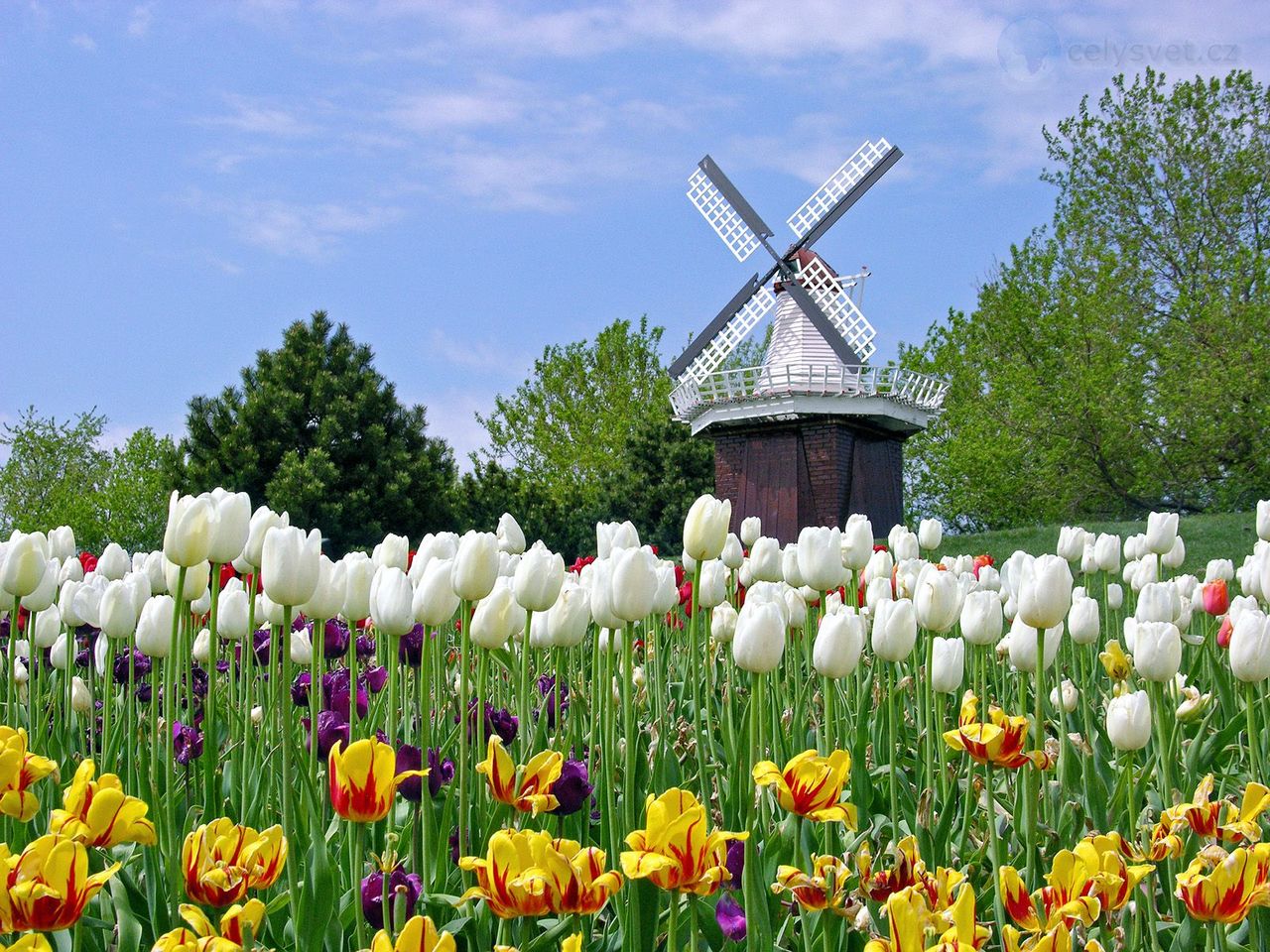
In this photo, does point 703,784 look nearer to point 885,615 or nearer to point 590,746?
point 590,746

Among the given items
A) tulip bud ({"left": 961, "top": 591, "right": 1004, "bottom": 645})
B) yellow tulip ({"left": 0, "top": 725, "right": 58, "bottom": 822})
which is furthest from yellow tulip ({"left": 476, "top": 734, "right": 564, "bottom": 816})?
tulip bud ({"left": 961, "top": 591, "right": 1004, "bottom": 645})

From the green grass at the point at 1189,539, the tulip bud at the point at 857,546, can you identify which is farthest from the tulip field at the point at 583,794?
the green grass at the point at 1189,539

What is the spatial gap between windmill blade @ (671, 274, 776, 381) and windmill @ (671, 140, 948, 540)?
3 cm

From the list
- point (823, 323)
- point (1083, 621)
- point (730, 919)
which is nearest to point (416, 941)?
point (730, 919)

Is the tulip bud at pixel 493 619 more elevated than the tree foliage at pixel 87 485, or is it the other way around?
the tree foliage at pixel 87 485

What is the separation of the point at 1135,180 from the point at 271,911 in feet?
99.6

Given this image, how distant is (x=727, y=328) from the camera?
2638cm

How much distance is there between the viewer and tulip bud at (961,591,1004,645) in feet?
9.36

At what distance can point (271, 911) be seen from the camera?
195cm

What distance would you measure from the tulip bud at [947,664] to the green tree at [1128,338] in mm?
24688

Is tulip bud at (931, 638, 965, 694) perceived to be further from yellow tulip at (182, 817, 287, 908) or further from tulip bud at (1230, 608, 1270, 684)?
yellow tulip at (182, 817, 287, 908)

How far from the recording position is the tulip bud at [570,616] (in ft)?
8.39

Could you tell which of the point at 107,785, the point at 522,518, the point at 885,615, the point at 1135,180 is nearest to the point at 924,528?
the point at 885,615

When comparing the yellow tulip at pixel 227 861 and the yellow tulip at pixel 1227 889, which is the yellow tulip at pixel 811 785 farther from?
the yellow tulip at pixel 227 861
